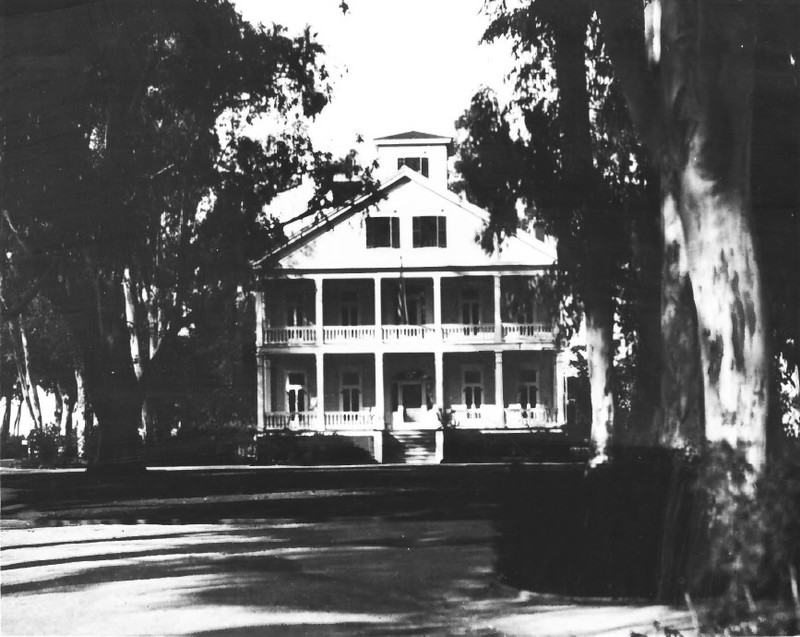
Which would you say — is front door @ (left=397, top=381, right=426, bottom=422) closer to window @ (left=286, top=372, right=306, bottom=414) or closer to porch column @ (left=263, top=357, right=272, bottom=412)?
window @ (left=286, top=372, right=306, bottom=414)

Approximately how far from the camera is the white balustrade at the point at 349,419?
18.6 feet

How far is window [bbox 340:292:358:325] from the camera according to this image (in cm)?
564

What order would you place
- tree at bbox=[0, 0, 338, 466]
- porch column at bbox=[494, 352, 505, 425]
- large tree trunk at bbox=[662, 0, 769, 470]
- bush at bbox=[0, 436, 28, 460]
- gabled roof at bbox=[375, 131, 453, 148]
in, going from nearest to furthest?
1. large tree trunk at bbox=[662, 0, 769, 470]
2. porch column at bbox=[494, 352, 505, 425]
3. gabled roof at bbox=[375, 131, 453, 148]
4. tree at bbox=[0, 0, 338, 466]
5. bush at bbox=[0, 436, 28, 460]

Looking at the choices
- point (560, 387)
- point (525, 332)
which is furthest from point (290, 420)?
point (560, 387)

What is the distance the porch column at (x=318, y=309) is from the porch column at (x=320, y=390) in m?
0.08

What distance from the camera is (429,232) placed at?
573 centimetres

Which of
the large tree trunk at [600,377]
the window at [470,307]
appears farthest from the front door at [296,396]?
the large tree trunk at [600,377]

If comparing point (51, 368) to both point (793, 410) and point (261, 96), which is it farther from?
point (793, 410)

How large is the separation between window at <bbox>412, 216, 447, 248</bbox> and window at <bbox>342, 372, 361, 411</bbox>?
74cm

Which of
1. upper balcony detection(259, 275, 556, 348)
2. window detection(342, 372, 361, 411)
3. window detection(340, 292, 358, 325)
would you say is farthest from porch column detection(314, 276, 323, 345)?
window detection(342, 372, 361, 411)

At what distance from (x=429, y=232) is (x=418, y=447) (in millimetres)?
1106

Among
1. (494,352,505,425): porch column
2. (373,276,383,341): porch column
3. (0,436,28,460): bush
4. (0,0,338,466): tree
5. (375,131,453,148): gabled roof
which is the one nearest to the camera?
(494,352,505,425): porch column

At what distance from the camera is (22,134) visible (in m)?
6.50

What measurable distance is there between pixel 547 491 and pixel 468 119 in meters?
1.99
